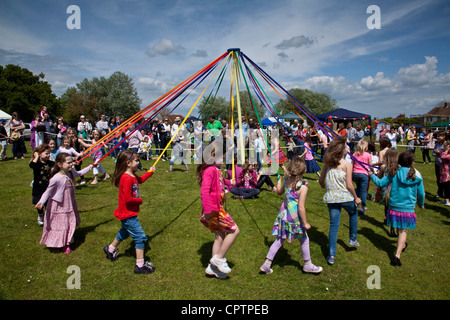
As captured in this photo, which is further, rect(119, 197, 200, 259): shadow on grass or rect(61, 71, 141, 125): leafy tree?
rect(61, 71, 141, 125): leafy tree

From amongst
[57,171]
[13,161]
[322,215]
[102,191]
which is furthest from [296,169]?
[13,161]

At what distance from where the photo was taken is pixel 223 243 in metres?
3.54

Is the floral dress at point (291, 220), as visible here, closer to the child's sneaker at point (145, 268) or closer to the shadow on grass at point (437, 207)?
the child's sneaker at point (145, 268)

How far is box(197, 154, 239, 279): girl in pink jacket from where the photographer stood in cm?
339

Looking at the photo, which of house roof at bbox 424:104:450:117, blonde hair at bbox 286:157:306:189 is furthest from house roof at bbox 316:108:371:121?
house roof at bbox 424:104:450:117

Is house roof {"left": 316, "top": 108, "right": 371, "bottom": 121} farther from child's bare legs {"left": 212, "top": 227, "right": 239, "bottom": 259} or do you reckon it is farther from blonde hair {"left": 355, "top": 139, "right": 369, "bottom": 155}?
child's bare legs {"left": 212, "top": 227, "right": 239, "bottom": 259}

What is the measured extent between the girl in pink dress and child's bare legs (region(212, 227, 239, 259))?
239 centimetres

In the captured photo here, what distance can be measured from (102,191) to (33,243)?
120 inches

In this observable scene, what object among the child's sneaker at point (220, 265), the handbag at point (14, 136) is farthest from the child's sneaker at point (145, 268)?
the handbag at point (14, 136)

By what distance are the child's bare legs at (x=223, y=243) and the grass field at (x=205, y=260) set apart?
0.37 metres

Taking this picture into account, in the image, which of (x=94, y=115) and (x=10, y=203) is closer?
(x=10, y=203)

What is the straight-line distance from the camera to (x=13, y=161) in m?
11.7

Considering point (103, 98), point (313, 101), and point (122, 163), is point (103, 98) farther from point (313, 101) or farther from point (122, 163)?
point (122, 163)
